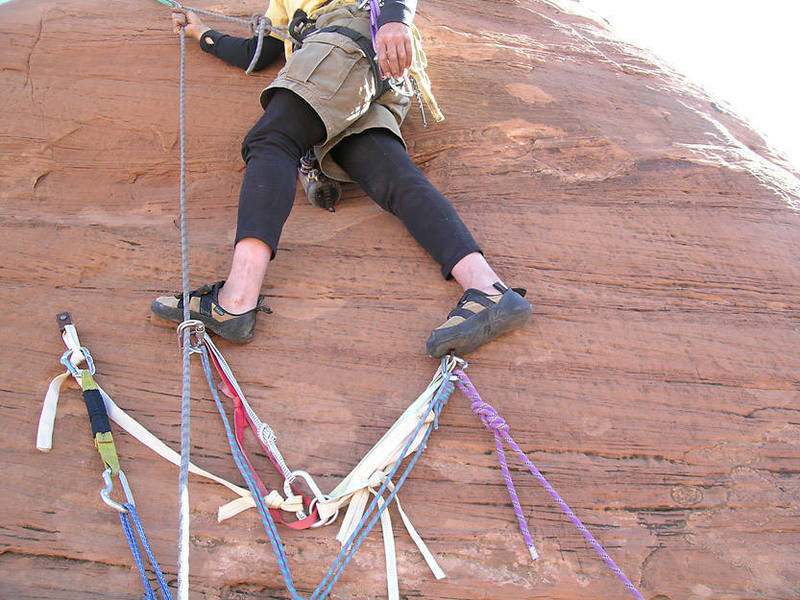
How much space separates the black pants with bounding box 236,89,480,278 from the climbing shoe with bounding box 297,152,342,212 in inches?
7.8

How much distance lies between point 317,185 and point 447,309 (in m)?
0.89

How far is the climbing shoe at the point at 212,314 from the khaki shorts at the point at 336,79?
76cm

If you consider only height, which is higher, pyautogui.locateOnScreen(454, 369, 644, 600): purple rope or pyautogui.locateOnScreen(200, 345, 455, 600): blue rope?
pyautogui.locateOnScreen(454, 369, 644, 600): purple rope

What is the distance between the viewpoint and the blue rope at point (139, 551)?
5.21 feet

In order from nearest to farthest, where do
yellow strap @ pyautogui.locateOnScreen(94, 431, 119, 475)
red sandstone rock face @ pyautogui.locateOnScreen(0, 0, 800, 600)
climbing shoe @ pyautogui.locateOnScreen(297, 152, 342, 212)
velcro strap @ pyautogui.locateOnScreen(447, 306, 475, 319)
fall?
red sandstone rock face @ pyautogui.locateOnScreen(0, 0, 800, 600)
yellow strap @ pyautogui.locateOnScreen(94, 431, 119, 475)
velcro strap @ pyautogui.locateOnScreen(447, 306, 475, 319)
climbing shoe @ pyautogui.locateOnScreen(297, 152, 342, 212)

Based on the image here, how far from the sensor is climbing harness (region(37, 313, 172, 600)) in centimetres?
163

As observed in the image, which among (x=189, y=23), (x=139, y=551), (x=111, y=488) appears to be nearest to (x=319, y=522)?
(x=139, y=551)

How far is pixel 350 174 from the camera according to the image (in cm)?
260

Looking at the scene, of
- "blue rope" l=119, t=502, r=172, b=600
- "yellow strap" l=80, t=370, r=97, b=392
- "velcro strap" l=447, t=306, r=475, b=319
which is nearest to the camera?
"blue rope" l=119, t=502, r=172, b=600

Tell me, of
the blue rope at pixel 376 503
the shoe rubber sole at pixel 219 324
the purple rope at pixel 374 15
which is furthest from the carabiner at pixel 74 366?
the purple rope at pixel 374 15

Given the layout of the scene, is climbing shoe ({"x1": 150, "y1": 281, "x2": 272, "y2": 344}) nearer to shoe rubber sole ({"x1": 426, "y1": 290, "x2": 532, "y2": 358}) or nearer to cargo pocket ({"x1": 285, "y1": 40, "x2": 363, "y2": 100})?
shoe rubber sole ({"x1": 426, "y1": 290, "x2": 532, "y2": 358})

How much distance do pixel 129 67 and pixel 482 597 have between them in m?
3.23

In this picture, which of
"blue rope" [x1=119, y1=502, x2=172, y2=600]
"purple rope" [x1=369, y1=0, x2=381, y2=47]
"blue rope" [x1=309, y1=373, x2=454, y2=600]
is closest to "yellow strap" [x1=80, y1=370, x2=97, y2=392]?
"blue rope" [x1=119, y1=502, x2=172, y2=600]

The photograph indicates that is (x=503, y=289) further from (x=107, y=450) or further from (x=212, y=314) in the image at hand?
(x=107, y=450)
